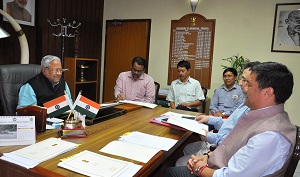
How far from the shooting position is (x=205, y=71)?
3.93 meters

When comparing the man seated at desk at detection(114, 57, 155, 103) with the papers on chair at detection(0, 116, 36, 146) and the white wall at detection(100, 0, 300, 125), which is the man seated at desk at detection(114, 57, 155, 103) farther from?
the papers on chair at detection(0, 116, 36, 146)

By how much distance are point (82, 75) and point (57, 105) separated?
263cm

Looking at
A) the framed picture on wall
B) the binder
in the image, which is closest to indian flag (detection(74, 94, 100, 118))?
the binder

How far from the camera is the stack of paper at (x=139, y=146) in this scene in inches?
46.4

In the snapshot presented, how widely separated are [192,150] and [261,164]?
3.24 ft

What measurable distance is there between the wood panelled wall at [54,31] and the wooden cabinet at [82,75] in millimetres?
247

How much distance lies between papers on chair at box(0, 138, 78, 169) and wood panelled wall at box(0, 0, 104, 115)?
2.15 m

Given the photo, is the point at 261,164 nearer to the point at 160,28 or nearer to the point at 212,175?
the point at 212,175

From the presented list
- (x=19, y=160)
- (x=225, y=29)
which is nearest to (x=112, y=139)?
(x=19, y=160)

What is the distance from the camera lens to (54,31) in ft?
12.1

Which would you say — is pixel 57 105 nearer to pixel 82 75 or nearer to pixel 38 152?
pixel 38 152

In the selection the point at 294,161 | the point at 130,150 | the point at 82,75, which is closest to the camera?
the point at 294,161

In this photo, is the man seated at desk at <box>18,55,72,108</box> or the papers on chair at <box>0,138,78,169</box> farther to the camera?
the man seated at desk at <box>18,55,72,108</box>

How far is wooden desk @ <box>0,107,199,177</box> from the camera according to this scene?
39.1 inches
